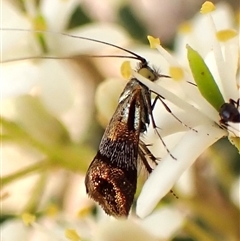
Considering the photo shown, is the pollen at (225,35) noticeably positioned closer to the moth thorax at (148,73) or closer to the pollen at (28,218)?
the moth thorax at (148,73)

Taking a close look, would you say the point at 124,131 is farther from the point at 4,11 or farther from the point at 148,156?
the point at 4,11

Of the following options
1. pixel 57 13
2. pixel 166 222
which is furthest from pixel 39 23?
pixel 166 222

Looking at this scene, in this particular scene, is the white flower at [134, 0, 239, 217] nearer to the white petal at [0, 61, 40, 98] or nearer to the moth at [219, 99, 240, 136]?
the moth at [219, 99, 240, 136]

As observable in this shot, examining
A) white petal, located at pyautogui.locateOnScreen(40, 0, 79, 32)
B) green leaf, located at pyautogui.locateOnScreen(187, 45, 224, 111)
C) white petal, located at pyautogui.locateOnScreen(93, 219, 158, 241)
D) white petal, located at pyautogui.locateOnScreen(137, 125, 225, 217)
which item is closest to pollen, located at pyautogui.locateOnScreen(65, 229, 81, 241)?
white petal, located at pyautogui.locateOnScreen(93, 219, 158, 241)

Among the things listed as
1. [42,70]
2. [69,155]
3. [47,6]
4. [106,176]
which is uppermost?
[47,6]

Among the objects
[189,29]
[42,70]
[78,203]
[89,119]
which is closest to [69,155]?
[42,70]

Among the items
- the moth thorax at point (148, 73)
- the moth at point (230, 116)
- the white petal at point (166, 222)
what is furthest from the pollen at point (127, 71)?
the white petal at point (166, 222)
